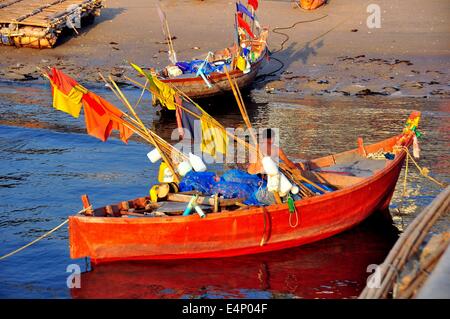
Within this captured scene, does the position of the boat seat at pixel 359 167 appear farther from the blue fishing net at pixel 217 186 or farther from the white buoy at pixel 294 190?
the blue fishing net at pixel 217 186

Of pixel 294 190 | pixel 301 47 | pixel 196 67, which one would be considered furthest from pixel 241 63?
pixel 294 190

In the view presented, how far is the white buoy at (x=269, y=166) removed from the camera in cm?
1290

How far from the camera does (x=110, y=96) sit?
80.0ft

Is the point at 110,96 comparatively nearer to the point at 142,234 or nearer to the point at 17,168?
the point at 17,168

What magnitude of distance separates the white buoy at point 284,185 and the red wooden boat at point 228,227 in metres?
0.26

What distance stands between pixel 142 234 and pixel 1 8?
18882 millimetres

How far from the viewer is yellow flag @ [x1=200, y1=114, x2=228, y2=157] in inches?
557

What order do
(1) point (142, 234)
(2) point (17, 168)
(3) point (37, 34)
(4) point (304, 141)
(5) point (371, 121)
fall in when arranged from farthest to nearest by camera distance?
(3) point (37, 34)
(5) point (371, 121)
(4) point (304, 141)
(2) point (17, 168)
(1) point (142, 234)

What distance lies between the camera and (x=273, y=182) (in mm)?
13062

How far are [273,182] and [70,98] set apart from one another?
3.52 metres

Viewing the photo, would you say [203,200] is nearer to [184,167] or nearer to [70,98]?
[184,167]

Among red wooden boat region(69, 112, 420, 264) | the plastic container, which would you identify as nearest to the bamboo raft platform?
red wooden boat region(69, 112, 420, 264)

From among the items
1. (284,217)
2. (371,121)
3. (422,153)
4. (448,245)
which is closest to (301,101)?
(371,121)

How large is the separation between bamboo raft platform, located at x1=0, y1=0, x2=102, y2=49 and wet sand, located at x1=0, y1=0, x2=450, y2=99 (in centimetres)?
41
